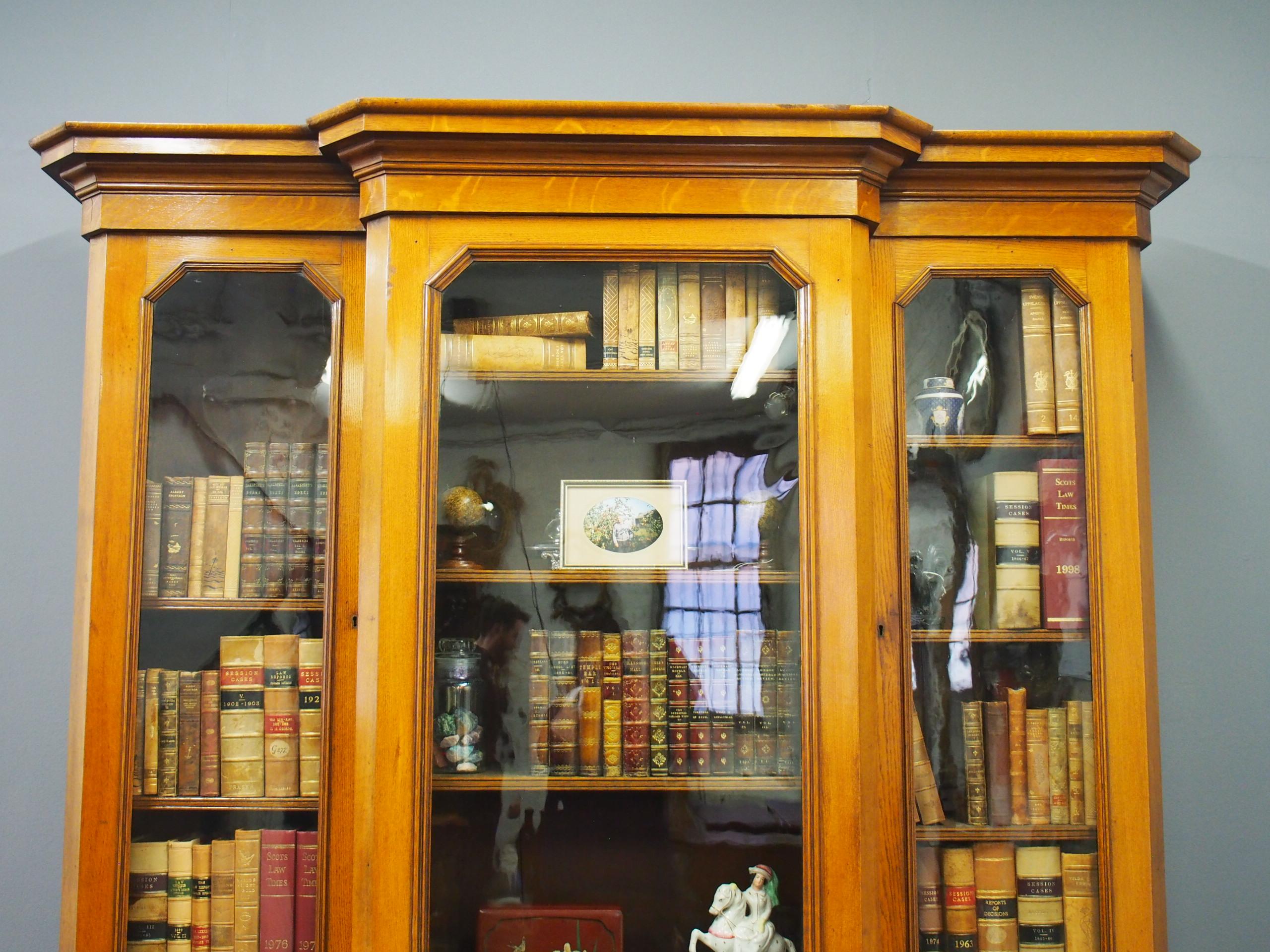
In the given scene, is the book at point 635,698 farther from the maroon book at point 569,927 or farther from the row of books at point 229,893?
the row of books at point 229,893

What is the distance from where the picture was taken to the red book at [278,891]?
4.96 feet

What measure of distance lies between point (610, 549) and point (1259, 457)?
4.43ft

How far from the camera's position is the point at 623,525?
1.51 meters

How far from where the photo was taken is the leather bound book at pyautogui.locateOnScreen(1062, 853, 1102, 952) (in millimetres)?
1489

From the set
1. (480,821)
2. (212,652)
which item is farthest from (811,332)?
(212,652)

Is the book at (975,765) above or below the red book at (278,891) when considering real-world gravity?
above

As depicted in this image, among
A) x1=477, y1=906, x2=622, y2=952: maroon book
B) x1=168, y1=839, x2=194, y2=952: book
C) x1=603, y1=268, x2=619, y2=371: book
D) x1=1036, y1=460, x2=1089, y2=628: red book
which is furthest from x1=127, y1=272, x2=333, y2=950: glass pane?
x1=1036, y1=460, x2=1089, y2=628: red book

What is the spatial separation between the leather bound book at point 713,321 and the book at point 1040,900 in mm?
905

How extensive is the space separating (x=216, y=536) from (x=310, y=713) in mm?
323

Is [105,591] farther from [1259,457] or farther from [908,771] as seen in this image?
[1259,457]

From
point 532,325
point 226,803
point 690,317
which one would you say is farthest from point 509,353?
point 226,803

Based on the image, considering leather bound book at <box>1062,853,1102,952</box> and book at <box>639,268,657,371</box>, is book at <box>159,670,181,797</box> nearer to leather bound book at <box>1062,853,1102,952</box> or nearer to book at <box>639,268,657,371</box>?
book at <box>639,268,657,371</box>

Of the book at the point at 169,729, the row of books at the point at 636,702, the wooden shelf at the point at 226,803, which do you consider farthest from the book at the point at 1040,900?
the book at the point at 169,729

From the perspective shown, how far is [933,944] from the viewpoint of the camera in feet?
4.93
